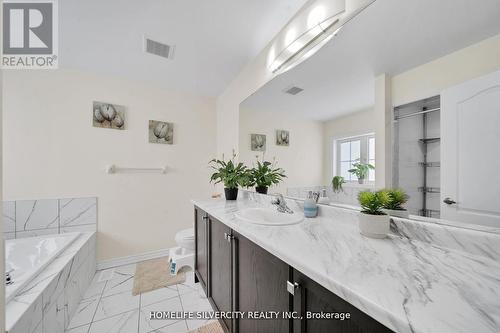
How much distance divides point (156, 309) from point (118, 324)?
0.82 feet

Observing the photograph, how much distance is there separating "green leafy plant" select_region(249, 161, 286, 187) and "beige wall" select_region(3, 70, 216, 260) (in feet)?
3.75

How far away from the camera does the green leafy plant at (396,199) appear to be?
82cm

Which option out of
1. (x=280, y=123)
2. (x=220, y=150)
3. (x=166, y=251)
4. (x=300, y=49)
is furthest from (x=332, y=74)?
(x=166, y=251)

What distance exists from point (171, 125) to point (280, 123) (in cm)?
161

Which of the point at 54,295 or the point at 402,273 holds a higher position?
the point at 402,273

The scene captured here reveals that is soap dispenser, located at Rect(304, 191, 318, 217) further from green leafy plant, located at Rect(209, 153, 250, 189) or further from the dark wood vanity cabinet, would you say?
green leafy plant, located at Rect(209, 153, 250, 189)

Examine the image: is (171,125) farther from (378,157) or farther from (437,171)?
(437,171)

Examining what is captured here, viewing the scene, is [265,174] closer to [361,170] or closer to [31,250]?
[361,170]

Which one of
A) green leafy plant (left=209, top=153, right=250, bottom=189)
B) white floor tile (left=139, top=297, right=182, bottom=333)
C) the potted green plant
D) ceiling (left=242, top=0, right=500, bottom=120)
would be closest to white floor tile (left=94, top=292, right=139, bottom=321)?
white floor tile (left=139, top=297, right=182, bottom=333)

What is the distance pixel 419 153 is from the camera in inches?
30.8

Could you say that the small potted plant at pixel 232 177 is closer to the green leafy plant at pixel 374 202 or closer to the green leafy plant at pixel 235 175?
the green leafy plant at pixel 235 175

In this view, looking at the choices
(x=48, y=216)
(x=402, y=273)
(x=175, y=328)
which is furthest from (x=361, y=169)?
(x=48, y=216)

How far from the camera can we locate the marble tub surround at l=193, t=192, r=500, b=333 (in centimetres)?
35

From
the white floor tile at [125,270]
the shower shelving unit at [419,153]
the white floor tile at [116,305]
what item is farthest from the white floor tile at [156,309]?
the shower shelving unit at [419,153]
